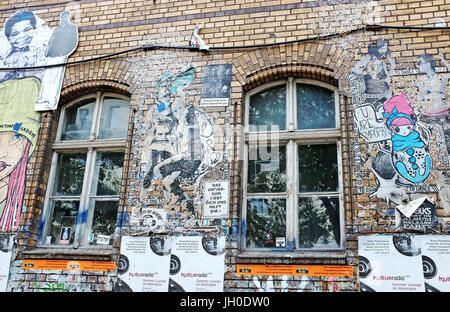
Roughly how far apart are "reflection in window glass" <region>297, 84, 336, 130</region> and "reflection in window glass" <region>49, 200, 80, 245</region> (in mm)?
2760

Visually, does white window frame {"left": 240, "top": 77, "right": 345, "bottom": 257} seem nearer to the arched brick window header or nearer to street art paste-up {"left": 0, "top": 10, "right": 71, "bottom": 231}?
the arched brick window header

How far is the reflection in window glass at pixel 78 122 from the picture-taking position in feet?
16.6

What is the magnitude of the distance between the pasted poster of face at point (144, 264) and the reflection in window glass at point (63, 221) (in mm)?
820

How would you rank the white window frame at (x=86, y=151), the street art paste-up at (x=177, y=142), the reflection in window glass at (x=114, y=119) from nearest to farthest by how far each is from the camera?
the street art paste-up at (x=177, y=142)
the white window frame at (x=86, y=151)
the reflection in window glass at (x=114, y=119)

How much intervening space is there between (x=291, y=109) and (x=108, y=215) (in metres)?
2.38

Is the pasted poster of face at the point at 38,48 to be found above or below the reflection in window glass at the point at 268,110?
above

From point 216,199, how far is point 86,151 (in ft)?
6.01

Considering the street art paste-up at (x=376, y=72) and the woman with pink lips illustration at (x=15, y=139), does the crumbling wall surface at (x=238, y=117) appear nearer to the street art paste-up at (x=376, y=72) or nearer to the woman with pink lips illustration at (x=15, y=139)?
the street art paste-up at (x=376, y=72)

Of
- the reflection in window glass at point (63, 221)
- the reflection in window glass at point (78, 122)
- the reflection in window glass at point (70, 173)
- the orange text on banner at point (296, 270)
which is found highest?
the reflection in window glass at point (78, 122)

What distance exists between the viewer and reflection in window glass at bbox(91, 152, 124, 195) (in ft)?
15.6

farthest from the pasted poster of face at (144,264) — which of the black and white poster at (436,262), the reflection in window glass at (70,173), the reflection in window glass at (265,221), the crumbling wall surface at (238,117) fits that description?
the black and white poster at (436,262)

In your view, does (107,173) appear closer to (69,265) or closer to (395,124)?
(69,265)

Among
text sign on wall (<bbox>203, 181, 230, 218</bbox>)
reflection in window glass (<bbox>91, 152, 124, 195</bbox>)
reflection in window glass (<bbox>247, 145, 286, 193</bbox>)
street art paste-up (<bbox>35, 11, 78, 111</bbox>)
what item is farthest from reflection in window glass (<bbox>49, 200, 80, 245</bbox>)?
reflection in window glass (<bbox>247, 145, 286, 193</bbox>)

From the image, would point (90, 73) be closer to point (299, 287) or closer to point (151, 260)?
point (151, 260)
